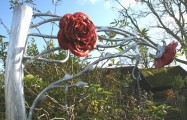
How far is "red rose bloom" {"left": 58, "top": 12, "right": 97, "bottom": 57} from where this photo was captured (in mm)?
1212

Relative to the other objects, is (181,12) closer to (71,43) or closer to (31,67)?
(31,67)

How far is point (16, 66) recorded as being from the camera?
1135 mm

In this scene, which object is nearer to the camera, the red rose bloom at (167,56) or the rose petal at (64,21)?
the rose petal at (64,21)

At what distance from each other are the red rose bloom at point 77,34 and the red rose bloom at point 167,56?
0.32 m

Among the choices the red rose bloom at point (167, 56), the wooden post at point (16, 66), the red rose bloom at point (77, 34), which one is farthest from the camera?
the red rose bloom at point (167, 56)

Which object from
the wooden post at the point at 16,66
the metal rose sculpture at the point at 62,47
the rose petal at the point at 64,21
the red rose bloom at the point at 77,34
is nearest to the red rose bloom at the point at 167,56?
the metal rose sculpture at the point at 62,47

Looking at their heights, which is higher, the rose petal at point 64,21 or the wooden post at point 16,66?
the rose petal at point 64,21

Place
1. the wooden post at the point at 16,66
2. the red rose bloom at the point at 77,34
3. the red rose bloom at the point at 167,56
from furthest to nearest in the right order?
the red rose bloom at the point at 167,56 → the red rose bloom at the point at 77,34 → the wooden post at the point at 16,66

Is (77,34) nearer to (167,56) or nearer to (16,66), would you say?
(16,66)

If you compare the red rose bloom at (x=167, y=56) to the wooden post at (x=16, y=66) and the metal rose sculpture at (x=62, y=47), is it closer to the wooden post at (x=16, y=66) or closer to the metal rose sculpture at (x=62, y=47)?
the metal rose sculpture at (x=62, y=47)

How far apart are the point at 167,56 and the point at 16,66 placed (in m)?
0.66

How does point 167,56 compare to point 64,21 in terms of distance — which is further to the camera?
point 167,56

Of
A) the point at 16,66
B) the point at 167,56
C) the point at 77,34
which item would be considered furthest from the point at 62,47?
the point at 167,56

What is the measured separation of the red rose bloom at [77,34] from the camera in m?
1.21
